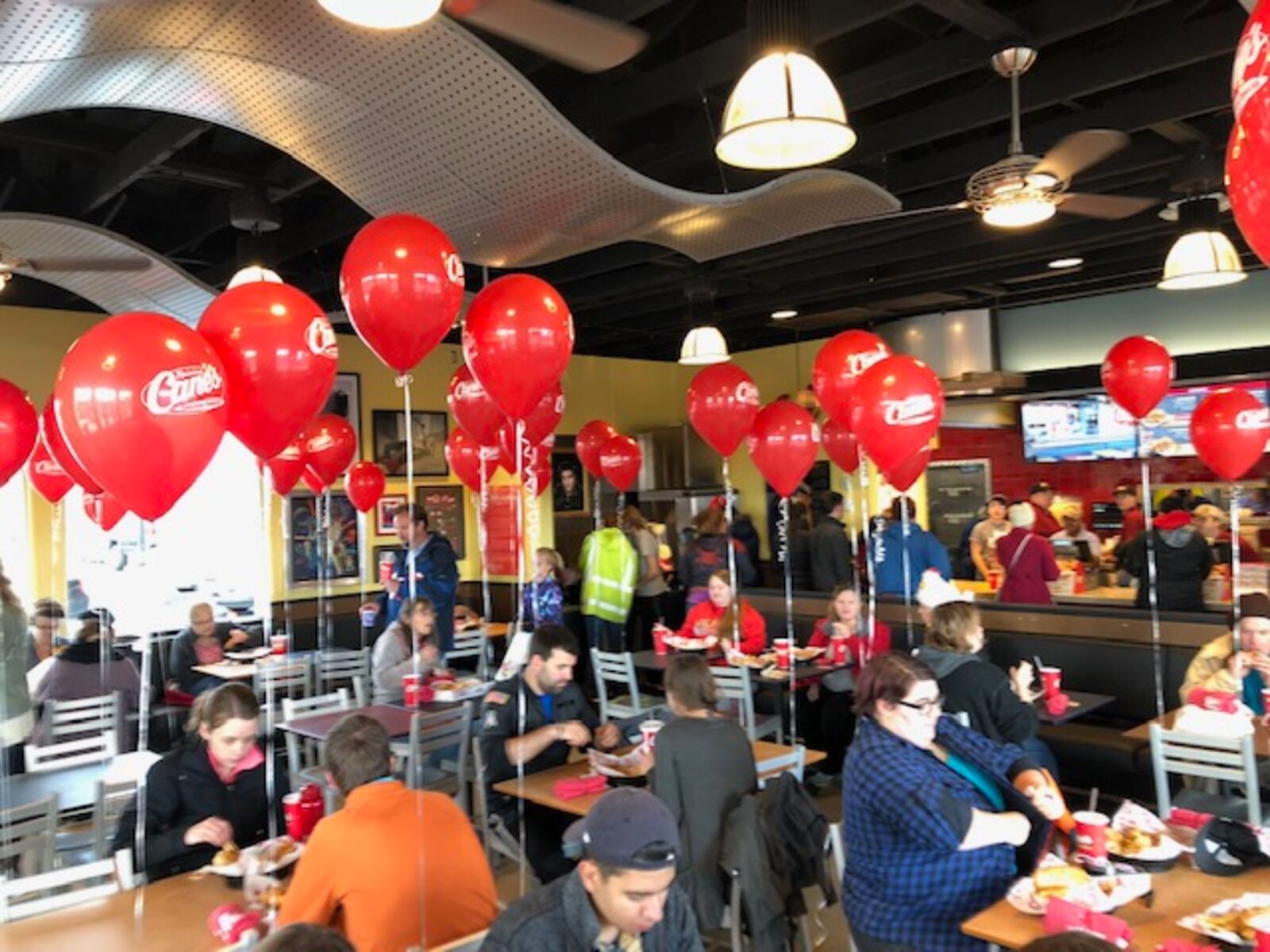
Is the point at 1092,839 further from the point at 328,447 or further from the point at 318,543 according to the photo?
the point at 318,543

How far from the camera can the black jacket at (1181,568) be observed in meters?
6.59

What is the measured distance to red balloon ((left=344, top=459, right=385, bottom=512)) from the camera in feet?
27.1

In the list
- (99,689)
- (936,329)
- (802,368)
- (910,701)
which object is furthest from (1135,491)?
(99,689)

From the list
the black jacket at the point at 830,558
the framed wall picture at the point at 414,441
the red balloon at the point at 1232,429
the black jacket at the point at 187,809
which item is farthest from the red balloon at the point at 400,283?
the framed wall picture at the point at 414,441

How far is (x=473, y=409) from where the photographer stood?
488 centimetres

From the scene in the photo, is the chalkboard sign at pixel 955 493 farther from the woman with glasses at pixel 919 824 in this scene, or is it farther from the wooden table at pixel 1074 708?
the woman with glasses at pixel 919 824

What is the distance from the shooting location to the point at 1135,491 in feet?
31.7

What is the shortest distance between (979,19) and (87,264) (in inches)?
175

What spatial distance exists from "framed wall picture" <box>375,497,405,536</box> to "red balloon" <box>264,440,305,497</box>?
3.72m

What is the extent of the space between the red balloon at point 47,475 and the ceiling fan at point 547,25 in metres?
4.69

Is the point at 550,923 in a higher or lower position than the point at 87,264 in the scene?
lower

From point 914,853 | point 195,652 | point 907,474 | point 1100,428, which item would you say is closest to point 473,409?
point 907,474

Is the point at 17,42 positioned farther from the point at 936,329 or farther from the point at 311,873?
the point at 936,329

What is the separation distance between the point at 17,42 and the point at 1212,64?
4960 millimetres
